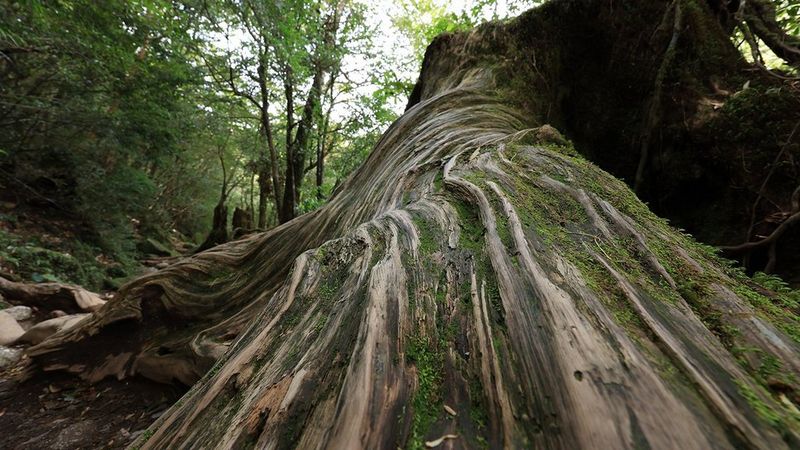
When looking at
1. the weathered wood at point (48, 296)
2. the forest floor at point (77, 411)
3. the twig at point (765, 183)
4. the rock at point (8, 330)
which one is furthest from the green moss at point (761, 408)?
the weathered wood at point (48, 296)

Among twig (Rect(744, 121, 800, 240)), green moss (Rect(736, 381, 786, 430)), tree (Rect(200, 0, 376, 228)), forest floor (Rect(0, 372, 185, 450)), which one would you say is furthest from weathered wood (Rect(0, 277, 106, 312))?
twig (Rect(744, 121, 800, 240))

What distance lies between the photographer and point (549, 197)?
1532 millimetres

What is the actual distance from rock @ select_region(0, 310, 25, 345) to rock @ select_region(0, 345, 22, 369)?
0.21 m

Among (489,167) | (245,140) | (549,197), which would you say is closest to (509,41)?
(489,167)

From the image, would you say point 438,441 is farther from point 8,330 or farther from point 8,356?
point 8,330

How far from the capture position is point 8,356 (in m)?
2.84

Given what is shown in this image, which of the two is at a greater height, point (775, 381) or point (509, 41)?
point (509, 41)

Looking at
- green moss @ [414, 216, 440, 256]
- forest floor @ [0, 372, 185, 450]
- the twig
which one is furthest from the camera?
the twig

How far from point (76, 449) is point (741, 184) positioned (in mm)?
4438

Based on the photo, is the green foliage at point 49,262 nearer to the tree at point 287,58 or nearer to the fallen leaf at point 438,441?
the tree at point 287,58

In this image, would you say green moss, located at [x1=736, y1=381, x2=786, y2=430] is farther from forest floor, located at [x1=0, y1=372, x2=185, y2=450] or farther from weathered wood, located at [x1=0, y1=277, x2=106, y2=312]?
weathered wood, located at [x1=0, y1=277, x2=106, y2=312]

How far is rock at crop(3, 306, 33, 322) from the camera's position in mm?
3583

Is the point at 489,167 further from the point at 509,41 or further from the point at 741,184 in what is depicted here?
the point at 509,41

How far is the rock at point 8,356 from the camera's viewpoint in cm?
276
